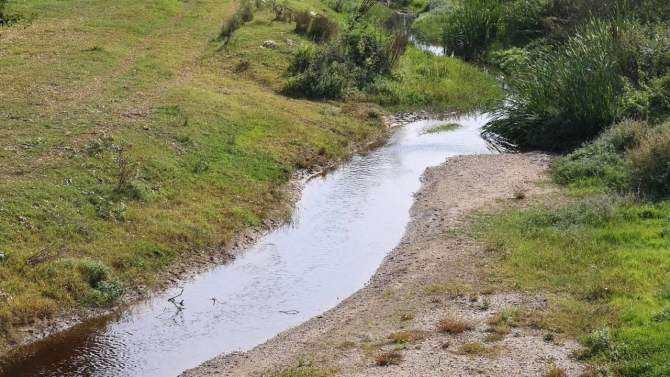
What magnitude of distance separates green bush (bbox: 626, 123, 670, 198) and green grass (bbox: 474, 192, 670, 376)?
99 centimetres

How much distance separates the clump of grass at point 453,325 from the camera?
50.8ft

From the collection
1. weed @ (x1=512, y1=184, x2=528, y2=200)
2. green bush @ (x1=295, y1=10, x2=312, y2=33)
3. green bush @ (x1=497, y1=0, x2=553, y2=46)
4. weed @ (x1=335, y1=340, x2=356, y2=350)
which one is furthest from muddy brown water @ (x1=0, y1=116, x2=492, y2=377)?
green bush @ (x1=497, y1=0, x2=553, y2=46)

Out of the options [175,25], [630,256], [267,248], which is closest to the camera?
[630,256]

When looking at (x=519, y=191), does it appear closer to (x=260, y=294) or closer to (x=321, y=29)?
(x=260, y=294)

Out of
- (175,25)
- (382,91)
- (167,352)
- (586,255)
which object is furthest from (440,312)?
(175,25)

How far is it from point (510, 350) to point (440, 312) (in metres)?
2.37

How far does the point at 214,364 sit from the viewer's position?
15.5 metres

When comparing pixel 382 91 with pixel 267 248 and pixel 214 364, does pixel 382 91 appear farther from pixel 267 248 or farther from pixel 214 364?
pixel 214 364

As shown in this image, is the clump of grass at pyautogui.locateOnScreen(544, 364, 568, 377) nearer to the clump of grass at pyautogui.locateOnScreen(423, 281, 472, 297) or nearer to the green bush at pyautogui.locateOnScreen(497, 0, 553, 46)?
the clump of grass at pyautogui.locateOnScreen(423, 281, 472, 297)

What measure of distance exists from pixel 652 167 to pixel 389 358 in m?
11.0

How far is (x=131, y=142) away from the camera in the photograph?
80.9 feet

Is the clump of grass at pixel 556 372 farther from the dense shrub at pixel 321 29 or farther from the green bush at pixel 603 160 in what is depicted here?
the dense shrub at pixel 321 29

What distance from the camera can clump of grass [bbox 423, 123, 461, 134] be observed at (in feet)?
116

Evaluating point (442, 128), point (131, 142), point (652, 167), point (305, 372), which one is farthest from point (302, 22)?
point (305, 372)
